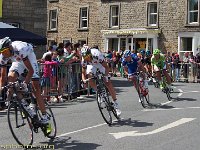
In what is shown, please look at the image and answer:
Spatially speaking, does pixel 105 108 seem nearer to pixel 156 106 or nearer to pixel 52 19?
pixel 156 106

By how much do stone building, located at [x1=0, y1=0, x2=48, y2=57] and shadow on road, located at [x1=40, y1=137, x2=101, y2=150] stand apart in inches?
722

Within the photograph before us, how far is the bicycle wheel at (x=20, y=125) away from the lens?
802 cm

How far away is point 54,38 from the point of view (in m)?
45.6

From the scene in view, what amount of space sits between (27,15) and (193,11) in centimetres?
1431

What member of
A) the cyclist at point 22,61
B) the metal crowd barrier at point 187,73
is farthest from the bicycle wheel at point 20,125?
the metal crowd barrier at point 187,73

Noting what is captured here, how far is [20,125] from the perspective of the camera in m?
8.20

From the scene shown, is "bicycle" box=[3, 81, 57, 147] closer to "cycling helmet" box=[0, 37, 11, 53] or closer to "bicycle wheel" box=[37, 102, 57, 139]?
"bicycle wheel" box=[37, 102, 57, 139]

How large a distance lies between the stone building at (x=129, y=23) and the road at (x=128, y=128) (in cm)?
2085

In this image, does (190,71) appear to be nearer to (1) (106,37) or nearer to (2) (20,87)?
(1) (106,37)

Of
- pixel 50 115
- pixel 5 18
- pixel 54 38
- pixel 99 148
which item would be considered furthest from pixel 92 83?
→ pixel 54 38

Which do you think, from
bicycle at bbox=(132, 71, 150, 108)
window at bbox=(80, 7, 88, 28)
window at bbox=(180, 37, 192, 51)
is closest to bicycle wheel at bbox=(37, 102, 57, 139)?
bicycle at bbox=(132, 71, 150, 108)

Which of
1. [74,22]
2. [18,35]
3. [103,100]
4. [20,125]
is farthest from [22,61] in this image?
[74,22]

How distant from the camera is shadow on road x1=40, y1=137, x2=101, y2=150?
8.24m

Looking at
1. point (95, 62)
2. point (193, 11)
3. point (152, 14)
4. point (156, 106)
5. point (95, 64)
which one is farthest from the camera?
point (152, 14)
